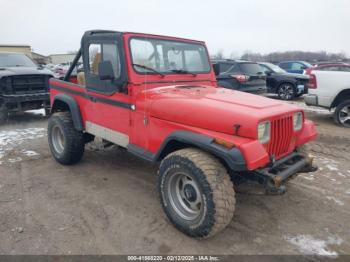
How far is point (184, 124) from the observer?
10.4ft

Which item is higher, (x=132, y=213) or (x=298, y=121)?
(x=298, y=121)

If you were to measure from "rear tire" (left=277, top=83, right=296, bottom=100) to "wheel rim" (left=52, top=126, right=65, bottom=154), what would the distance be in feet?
31.7

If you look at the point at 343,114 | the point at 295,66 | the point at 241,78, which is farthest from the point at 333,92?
the point at 295,66

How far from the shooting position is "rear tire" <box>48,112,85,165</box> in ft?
16.0

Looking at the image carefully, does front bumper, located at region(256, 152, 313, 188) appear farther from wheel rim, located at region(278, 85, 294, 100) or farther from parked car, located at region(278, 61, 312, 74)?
parked car, located at region(278, 61, 312, 74)

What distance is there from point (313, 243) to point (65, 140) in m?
3.72

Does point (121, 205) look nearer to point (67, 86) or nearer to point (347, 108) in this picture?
point (67, 86)

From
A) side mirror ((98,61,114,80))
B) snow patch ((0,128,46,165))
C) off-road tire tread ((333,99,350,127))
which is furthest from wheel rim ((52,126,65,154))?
off-road tire tread ((333,99,350,127))

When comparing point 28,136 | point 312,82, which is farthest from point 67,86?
point 312,82

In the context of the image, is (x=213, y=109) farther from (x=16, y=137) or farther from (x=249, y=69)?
(x=249, y=69)

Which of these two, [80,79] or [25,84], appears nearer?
[80,79]

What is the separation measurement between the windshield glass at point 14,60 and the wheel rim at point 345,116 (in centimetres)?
884

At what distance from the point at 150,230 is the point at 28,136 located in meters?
4.92

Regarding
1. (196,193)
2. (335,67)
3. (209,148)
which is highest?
(335,67)
